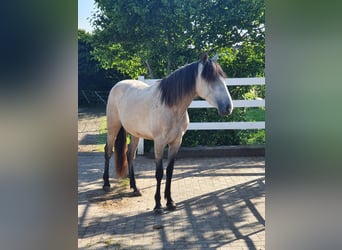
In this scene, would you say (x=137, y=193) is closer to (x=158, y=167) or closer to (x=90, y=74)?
(x=158, y=167)

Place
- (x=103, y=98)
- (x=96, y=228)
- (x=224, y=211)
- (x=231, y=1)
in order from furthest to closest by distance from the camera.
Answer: (x=103, y=98), (x=231, y=1), (x=224, y=211), (x=96, y=228)

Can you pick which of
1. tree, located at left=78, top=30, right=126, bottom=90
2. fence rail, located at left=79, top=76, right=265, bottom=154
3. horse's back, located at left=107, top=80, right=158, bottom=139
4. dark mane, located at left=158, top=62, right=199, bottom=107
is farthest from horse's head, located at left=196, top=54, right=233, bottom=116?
tree, located at left=78, top=30, right=126, bottom=90

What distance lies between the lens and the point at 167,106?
3.78 m

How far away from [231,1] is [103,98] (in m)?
11.1

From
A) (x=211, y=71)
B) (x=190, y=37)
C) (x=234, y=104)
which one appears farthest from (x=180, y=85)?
(x=190, y=37)

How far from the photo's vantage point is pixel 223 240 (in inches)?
117

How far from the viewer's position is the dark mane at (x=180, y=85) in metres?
3.67

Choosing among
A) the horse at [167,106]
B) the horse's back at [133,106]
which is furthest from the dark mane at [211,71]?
the horse's back at [133,106]

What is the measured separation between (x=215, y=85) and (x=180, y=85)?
368mm

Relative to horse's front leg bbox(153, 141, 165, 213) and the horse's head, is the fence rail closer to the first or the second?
horse's front leg bbox(153, 141, 165, 213)

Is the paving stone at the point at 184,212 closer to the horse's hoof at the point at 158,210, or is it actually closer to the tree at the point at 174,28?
the horse's hoof at the point at 158,210
